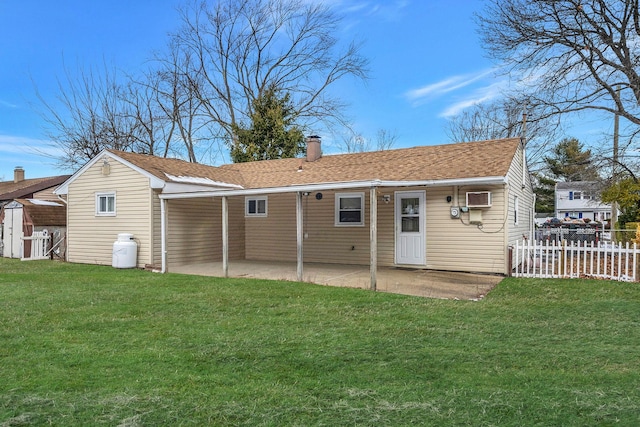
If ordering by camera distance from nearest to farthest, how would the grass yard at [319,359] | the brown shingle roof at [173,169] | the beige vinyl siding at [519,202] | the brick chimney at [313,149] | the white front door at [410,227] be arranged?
the grass yard at [319,359] < the beige vinyl siding at [519,202] < the white front door at [410,227] < the brown shingle roof at [173,169] < the brick chimney at [313,149]

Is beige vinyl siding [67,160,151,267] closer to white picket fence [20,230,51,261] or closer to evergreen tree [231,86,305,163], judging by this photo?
white picket fence [20,230,51,261]

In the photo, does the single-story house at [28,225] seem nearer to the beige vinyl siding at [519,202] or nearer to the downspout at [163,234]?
the downspout at [163,234]

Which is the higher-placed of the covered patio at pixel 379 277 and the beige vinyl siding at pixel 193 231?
the beige vinyl siding at pixel 193 231

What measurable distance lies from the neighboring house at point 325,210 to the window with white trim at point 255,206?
1.4 inches

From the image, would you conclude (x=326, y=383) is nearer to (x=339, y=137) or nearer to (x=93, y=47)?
(x=93, y=47)

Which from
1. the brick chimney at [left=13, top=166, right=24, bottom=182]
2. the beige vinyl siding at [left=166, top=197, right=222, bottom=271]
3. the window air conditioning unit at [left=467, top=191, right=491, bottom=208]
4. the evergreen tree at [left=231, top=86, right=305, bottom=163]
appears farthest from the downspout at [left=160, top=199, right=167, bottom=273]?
the brick chimney at [left=13, top=166, right=24, bottom=182]

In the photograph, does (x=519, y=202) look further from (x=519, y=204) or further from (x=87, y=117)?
(x=87, y=117)

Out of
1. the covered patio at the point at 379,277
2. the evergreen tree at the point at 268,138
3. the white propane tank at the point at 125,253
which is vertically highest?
the evergreen tree at the point at 268,138

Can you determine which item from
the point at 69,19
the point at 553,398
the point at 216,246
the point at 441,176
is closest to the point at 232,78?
the point at 69,19

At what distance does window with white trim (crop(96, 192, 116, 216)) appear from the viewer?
12680mm

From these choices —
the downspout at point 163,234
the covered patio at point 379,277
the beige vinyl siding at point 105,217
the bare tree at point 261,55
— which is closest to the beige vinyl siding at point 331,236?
the covered patio at point 379,277

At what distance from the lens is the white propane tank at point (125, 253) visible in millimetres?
11719

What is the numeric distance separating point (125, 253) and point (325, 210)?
5.76 meters

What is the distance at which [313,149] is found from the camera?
15680 millimetres
